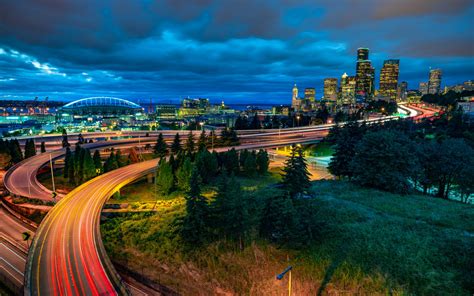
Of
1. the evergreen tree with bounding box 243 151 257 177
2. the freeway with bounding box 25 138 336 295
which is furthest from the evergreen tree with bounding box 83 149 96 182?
the evergreen tree with bounding box 243 151 257 177

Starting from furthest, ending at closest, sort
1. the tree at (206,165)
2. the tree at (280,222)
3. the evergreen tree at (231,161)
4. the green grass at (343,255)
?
the evergreen tree at (231,161), the tree at (206,165), the tree at (280,222), the green grass at (343,255)

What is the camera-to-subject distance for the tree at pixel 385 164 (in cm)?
3844

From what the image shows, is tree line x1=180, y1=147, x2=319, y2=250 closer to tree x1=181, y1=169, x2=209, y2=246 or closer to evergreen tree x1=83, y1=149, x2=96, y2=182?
tree x1=181, y1=169, x2=209, y2=246

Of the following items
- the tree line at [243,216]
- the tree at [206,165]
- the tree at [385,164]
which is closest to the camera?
the tree line at [243,216]

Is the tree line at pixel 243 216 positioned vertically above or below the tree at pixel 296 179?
below

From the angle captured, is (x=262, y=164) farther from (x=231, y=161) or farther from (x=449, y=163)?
(x=449, y=163)

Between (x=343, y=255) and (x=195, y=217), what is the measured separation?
47.7 feet

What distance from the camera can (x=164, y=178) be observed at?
46.2 metres

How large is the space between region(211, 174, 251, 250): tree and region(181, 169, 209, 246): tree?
1399mm

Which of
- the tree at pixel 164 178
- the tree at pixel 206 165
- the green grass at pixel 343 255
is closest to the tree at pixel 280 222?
the green grass at pixel 343 255

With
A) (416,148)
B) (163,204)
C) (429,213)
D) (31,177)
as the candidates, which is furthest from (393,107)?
(31,177)

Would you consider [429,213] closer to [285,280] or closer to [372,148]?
[372,148]

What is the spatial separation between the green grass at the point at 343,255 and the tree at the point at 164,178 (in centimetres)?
1131

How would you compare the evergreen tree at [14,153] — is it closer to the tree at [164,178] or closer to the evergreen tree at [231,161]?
the tree at [164,178]
